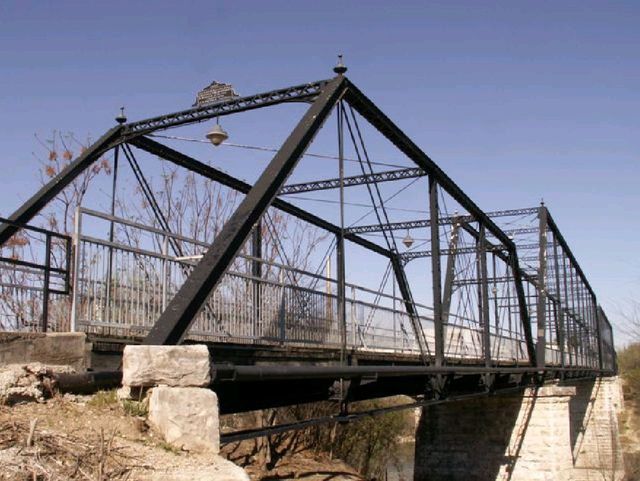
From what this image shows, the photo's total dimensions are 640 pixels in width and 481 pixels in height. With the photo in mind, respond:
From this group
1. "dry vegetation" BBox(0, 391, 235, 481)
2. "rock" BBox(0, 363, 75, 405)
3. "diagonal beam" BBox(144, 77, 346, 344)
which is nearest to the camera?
"dry vegetation" BBox(0, 391, 235, 481)

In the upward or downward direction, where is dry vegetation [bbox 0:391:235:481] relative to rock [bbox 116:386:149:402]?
downward

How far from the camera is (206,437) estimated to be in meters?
5.47

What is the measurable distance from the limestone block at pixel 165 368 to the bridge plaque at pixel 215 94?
22.7 feet

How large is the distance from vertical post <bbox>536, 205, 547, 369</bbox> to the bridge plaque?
55.6 ft

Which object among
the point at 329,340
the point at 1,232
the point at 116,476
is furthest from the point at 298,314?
the point at 116,476

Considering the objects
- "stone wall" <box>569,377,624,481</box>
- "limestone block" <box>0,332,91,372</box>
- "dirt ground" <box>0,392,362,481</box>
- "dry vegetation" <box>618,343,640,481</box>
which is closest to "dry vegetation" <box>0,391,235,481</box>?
"dirt ground" <box>0,392,362,481</box>

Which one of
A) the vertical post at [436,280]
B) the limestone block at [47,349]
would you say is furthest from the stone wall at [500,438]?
the limestone block at [47,349]

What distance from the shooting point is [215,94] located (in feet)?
39.2

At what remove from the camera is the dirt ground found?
430 cm

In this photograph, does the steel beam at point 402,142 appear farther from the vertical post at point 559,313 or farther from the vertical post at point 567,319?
the vertical post at point 567,319

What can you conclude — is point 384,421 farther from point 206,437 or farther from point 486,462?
point 206,437

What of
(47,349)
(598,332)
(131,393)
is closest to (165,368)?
(131,393)

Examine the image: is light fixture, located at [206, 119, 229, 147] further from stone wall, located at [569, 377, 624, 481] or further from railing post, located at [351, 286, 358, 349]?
stone wall, located at [569, 377, 624, 481]

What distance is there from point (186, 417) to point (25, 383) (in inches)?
49.9
